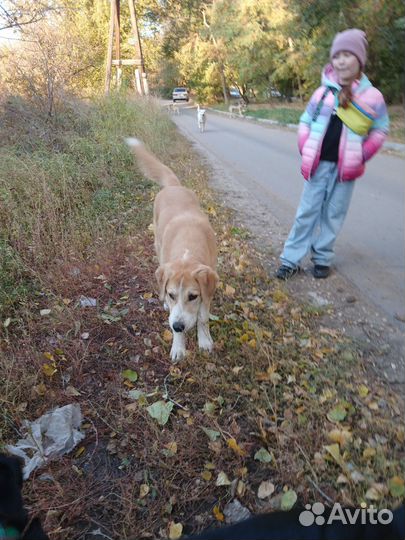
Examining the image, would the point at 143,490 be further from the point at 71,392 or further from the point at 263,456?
the point at 71,392

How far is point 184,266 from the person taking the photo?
300 cm

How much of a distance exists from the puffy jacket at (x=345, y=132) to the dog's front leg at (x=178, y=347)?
2010mm

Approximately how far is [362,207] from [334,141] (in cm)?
303

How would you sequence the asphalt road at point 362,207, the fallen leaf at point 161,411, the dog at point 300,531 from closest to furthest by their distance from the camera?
1. the dog at point 300,531
2. the fallen leaf at point 161,411
3. the asphalt road at point 362,207

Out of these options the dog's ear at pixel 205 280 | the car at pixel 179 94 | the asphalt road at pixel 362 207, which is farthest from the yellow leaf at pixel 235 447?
the car at pixel 179 94

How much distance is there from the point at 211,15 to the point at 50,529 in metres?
34.7

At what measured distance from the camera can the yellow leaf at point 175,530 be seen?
1923 mm

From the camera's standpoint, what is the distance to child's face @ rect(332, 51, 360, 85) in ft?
10.5

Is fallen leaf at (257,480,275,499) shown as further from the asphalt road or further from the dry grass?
the asphalt road

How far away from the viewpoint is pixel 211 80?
44.3 metres

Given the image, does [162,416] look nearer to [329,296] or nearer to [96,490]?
[96,490]

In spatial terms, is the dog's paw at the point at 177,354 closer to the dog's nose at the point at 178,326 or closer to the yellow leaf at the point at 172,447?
the dog's nose at the point at 178,326

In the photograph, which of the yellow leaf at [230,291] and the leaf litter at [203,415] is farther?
the yellow leaf at [230,291]

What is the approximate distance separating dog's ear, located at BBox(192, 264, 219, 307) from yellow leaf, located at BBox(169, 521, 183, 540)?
1.48 m
